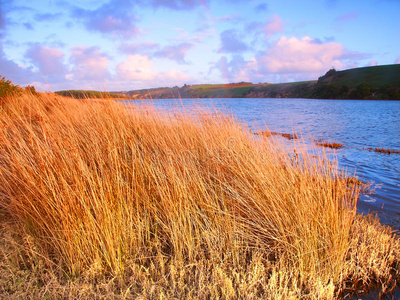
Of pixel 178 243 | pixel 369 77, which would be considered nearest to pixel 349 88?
pixel 369 77

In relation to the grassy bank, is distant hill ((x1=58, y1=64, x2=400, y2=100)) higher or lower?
higher

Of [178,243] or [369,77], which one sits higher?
[369,77]

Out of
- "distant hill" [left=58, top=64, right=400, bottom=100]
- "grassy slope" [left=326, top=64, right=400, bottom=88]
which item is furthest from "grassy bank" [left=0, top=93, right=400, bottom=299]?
"grassy slope" [left=326, top=64, right=400, bottom=88]

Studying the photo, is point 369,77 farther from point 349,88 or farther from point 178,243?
point 178,243

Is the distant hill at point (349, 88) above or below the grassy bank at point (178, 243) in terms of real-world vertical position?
above

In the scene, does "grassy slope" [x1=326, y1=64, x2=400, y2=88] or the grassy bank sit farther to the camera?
"grassy slope" [x1=326, y1=64, x2=400, y2=88]

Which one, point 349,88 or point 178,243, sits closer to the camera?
point 178,243

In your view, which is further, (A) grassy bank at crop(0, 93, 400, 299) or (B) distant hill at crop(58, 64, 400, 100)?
(B) distant hill at crop(58, 64, 400, 100)

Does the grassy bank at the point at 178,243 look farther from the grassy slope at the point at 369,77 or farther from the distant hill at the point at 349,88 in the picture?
the grassy slope at the point at 369,77

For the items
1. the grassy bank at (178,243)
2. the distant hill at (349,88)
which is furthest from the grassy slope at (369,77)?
the grassy bank at (178,243)

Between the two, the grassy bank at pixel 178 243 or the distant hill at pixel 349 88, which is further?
the distant hill at pixel 349 88

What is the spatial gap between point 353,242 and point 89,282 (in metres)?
2.87

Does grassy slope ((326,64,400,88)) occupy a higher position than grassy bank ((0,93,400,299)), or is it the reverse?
grassy slope ((326,64,400,88))

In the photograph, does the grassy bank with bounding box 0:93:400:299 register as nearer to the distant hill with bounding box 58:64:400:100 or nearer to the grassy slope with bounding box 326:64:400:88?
the distant hill with bounding box 58:64:400:100
